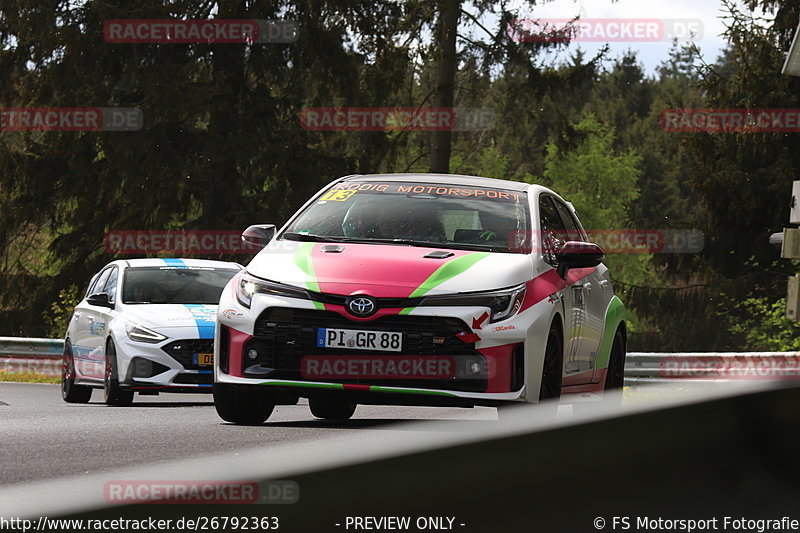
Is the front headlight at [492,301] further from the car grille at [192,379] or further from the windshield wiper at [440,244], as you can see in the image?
the car grille at [192,379]

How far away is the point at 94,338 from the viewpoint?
583 inches

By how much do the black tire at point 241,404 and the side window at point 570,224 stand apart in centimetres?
279

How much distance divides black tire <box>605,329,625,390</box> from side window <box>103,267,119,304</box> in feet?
21.1

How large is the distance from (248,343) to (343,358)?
630 millimetres

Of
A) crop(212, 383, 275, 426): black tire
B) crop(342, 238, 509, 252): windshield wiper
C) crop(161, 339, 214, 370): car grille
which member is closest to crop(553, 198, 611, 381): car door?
crop(342, 238, 509, 252): windshield wiper

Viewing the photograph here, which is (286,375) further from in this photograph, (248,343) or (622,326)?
(622,326)

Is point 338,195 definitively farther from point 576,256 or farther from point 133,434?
point 133,434

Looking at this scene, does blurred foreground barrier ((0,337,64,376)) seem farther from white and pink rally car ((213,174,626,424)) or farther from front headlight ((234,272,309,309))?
front headlight ((234,272,309,309))

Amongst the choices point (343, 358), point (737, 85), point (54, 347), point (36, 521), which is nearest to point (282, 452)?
point (36, 521)

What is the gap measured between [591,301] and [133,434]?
3275 mm

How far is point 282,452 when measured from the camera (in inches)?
66.1

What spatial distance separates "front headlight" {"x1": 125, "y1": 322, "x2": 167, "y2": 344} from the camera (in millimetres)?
13742

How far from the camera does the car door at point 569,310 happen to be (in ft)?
28.1

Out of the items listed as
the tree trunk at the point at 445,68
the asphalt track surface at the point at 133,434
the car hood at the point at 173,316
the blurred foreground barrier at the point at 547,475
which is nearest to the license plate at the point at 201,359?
the car hood at the point at 173,316
